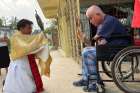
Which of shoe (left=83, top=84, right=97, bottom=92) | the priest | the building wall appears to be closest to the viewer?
shoe (left=83, top=84, right=97, bottom=92)

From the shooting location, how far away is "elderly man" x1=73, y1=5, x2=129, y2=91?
20.2 feet

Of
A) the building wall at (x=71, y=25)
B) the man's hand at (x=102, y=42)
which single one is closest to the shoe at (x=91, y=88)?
the man's hand at (x=102, y=42)

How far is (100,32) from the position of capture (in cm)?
618

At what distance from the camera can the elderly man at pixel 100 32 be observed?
614 centimetres

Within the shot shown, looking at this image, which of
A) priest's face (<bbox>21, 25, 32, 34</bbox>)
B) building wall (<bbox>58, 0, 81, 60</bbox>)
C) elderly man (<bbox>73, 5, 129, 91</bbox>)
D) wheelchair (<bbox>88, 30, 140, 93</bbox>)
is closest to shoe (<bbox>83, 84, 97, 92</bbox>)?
elderly man (<bbox>73, 5, 129, 91</bbox>)

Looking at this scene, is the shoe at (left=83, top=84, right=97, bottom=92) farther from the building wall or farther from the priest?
the building wall

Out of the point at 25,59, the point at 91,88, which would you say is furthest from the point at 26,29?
the point at 91,88

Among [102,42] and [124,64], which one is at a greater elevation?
[102,42]

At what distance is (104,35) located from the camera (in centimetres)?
615

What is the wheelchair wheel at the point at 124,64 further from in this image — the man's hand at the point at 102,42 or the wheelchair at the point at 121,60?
the man's hand at the point at 102,42

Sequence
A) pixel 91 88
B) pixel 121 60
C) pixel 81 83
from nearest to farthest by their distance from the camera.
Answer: pixel 121 60, pixel 91 88, pixel 81 83

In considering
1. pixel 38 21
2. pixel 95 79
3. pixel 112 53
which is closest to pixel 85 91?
pixel 95 79

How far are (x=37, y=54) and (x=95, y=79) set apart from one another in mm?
1052

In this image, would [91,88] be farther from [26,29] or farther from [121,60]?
[26,29]
